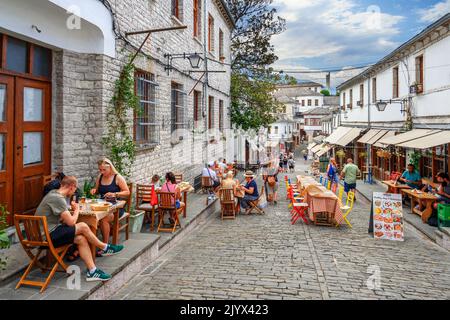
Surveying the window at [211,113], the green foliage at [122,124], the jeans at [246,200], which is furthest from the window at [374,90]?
the green foliage at [122,124]

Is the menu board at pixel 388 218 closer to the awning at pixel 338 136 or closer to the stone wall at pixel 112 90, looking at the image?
the stone wall at pixel 112 90

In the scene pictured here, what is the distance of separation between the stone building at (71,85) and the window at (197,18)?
3.60m

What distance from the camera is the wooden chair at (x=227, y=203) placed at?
33.7 ft

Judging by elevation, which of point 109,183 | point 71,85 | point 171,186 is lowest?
point 171,186

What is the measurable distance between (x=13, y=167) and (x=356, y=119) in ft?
72.5

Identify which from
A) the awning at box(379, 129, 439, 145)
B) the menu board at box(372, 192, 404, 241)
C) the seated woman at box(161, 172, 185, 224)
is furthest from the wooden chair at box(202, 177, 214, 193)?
the awning at box(379, 129, 439, 145)

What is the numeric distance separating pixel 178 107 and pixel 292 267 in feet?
23.6

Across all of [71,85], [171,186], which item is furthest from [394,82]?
[71,85]

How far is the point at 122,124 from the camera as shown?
24.9 feet

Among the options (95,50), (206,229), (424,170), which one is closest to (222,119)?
(424,170)

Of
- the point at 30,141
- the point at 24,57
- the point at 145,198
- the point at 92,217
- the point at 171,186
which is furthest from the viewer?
the point at 145,198

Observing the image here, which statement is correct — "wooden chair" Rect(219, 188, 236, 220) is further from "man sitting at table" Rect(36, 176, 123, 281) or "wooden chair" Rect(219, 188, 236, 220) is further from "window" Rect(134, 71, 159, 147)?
"man sitting at table" Rect(36, 176, 123, 281)

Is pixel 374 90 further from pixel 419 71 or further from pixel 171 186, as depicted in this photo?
pixel 171 186

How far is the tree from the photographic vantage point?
2502cm
